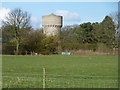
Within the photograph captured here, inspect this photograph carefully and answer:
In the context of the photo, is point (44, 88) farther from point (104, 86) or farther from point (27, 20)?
point (27, 20)

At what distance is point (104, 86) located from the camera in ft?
28.7

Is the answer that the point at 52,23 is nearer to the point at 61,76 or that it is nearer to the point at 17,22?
the point at 17,22

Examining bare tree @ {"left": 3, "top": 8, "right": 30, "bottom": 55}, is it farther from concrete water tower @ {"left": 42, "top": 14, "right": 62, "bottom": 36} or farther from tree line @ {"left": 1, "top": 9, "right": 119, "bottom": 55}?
concrete water tower @ {"left": 42, "top": 14, "right": 62, "bottom": 36}

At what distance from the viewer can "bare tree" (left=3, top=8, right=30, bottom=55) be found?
154ft

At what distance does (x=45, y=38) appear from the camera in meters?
53.4

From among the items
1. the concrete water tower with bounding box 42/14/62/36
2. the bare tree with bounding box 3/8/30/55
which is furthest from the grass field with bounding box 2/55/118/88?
the concrete water tower with bounding box 42/14/62/36

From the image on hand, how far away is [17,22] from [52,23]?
19173 millimetres

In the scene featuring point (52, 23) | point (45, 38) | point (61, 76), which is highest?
point (52, 23)

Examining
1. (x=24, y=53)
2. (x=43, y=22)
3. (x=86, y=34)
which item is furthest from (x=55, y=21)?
(x=24, y=53)

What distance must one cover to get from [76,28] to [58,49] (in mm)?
12940

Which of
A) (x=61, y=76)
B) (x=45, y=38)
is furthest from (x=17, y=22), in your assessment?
(x=61, y=76)

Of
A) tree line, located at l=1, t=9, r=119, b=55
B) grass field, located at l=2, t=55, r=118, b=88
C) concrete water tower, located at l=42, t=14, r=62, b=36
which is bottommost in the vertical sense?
grass field, located at l=2, t=55, r=118, b=88

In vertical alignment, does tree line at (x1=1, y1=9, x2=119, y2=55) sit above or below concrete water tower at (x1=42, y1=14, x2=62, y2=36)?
below

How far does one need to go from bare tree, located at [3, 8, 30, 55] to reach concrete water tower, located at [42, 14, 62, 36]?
17348 millimetres
